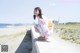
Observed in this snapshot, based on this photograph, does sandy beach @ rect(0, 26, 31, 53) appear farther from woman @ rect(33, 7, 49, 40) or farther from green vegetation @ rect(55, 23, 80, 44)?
woman @ rect(33, 7, 49, 40)

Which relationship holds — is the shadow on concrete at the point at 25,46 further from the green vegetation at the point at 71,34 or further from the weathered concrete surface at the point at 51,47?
the weathered concrete surface at the point at 51,47

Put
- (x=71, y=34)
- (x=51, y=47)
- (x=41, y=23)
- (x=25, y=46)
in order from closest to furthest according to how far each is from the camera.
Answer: (x=51, y=47) → (x=41, y=23) → (x=25, y=46) → (x=71, y=34)

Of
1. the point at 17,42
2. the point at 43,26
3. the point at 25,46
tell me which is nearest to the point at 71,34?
the point at 17,42

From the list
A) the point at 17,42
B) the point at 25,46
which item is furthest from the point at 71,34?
the point at 25,46

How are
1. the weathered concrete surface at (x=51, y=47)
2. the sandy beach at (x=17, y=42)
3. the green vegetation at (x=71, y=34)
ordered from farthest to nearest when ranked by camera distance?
the green vegetation at (x=71, y=34) → the sandy beach at (x=17, y=42) → the weathered concrete surface at (x=51, y=47)

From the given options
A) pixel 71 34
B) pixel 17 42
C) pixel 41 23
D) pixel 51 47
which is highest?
pixel 41 23

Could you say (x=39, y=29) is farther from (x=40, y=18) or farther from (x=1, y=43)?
(x=1, y=43)

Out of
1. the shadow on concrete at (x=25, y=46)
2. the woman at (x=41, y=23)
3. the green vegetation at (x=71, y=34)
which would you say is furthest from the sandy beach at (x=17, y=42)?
the woman at (x=41, y=23)

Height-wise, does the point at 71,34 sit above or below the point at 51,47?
below

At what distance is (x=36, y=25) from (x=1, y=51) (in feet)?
30.2

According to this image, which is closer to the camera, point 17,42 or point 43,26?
point 43,26

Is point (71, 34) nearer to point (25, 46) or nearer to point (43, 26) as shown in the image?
point (25, 46)

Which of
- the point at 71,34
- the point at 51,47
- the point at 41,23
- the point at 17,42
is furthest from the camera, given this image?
the point at 71,34

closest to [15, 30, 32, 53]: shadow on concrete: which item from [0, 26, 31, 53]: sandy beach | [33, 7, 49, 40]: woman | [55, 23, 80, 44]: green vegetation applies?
[0, 26, 31, 53]: sandy beach
